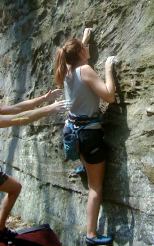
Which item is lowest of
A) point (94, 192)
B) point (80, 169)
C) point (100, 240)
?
point (100, 240)

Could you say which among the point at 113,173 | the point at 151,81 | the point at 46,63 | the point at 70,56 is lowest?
the point at 113,173

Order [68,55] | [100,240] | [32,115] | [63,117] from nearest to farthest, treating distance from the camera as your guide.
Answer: [32,115] < [100,240] < [68,55] < [63,117]

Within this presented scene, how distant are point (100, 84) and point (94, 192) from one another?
1165 millimetres

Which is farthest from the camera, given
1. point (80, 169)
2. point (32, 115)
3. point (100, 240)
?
point (80, 169)

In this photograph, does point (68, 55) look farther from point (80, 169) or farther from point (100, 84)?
point (80, 169)

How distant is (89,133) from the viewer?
5188 mm

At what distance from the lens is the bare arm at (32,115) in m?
4.87

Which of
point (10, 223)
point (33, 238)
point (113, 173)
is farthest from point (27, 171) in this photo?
point (113, 173)

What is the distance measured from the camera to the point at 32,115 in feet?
16.4

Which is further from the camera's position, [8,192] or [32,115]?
[8,192]

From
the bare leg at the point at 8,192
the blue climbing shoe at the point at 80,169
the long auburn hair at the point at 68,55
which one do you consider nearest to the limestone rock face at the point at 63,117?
the blue climbing shoe at the point at 80,169

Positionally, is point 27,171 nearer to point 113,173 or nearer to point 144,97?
point 113,173

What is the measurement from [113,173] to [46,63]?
2.17 meters

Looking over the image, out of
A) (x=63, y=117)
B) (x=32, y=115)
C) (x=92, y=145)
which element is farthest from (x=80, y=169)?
(x=32, y=115)
